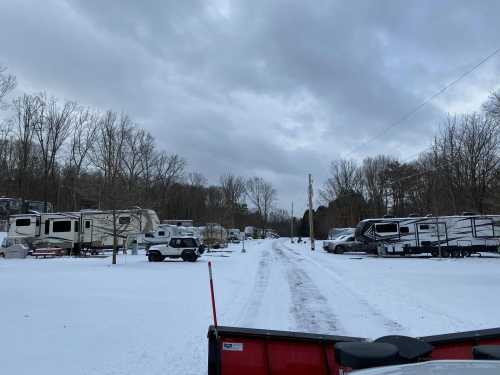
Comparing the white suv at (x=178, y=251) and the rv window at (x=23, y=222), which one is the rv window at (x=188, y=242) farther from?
the rv window at (x=23, y=222)

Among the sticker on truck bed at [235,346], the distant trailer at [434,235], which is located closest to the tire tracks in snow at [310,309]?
the sticker on truck bed at [235,346]

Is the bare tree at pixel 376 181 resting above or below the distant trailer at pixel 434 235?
above

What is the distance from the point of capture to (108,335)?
8.03 meters

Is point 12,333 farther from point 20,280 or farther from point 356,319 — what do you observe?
point 20,280

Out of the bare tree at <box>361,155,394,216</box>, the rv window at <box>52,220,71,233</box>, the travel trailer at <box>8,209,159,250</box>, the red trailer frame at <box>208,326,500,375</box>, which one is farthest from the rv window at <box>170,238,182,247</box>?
the bare tree at <box>361,155,394,216</box>

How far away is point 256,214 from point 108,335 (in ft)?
336

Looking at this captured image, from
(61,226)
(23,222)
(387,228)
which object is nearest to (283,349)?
(387,228)

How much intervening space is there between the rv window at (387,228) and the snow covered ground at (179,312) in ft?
49.7

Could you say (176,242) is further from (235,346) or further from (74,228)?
(235,346)

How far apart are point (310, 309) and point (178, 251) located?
17.4 m

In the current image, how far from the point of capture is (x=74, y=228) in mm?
36188

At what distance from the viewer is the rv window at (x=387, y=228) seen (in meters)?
32.4

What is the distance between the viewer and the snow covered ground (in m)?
6.74

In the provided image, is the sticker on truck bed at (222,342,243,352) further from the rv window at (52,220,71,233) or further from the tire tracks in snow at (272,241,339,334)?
the rv window at (52,220,71,233)
